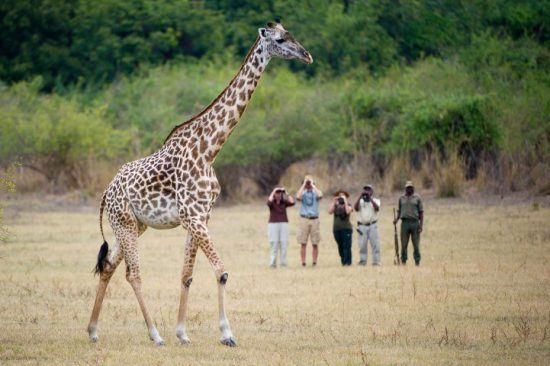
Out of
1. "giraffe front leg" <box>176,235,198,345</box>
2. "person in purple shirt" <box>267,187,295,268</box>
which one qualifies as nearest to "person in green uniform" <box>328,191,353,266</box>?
"person in purple shirt" <box>267,187,295,268</box>

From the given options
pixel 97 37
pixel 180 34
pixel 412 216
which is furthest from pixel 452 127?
pixel 97 37

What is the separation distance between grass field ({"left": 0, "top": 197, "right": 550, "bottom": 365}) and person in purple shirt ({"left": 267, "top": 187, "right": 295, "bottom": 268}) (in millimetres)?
361

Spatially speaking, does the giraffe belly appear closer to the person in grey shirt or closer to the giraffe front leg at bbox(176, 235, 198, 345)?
the giraffe front leg at bbox(176, 235, 198, 345)

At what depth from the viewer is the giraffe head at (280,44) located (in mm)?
12812

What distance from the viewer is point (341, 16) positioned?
181ft

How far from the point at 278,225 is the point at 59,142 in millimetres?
20424

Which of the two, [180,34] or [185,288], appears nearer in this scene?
[185,288]

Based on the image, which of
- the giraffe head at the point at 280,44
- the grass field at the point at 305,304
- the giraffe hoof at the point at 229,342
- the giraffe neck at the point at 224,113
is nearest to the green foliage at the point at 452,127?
the grass field at the point at 305,304

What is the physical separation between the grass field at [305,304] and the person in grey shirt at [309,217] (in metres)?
0.55

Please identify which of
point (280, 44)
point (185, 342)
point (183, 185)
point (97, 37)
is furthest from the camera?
point (97, 37)

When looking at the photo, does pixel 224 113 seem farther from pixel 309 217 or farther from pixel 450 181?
pixel 450 181

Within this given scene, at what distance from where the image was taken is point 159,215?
42.5 feet

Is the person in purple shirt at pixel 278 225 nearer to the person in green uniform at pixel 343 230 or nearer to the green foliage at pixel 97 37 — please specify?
the person in green uniform at pixel 343 230

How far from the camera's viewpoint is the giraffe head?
12812 millimetres
